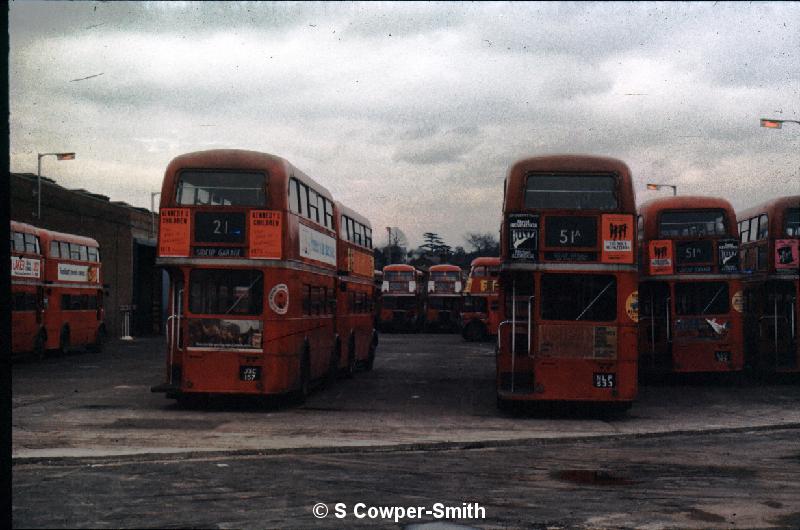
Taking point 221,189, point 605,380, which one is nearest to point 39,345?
point 221,189

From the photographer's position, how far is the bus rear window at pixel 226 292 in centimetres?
1496

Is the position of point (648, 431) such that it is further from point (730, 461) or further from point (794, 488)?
point (794, 488)

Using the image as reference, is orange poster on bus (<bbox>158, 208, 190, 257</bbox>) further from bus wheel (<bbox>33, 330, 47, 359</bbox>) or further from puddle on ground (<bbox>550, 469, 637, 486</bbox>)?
bus wheel (<bbox>33, 330, 47, 359</bbox>)

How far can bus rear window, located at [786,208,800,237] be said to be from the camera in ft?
72.3

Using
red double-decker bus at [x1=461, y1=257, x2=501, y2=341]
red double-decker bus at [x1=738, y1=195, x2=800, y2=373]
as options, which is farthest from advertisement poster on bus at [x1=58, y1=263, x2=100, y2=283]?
red double-decker bus at [x1=738, y1=195, x2=800, y2=373]

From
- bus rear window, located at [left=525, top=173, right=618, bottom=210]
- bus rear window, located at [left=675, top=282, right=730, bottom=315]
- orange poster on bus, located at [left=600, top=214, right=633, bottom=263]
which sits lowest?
bus rear window, located at [left=675, top=282, right=730, bottom=315]

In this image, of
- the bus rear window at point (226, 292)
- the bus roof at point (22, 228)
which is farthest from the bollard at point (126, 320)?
the bus rear window at point (226, 292)

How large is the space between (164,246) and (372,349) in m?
11.6

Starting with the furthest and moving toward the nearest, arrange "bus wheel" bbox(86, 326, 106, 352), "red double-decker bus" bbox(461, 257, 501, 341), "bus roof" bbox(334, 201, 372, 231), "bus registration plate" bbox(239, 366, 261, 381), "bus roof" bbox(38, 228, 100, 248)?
"red double-decker bus" bbox(461, 257, 501, 341)
"bus wheel" bbox(86, 326, 106, 352)
"bus roof" bbox(38, 228, 100, 248)
"bus roof" bbox(334, 201, 372, 231)
"bus registration plate" bbox(239, 366, 261, 381)

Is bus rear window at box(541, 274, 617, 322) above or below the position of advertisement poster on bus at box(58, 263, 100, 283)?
below

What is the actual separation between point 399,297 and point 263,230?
119 feet

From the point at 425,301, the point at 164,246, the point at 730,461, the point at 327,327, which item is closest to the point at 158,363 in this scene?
the point at 327,327

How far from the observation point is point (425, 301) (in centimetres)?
5400

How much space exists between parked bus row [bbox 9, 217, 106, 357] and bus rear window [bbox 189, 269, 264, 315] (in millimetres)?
11592
